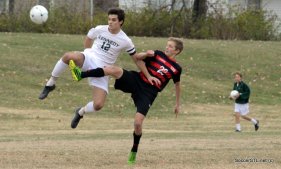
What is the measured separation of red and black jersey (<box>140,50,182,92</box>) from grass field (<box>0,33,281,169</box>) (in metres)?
1.27

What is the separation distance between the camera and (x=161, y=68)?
1203cm

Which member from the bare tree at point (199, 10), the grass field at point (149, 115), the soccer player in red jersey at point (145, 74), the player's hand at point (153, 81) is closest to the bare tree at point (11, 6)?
the grass field at point (149, 115)

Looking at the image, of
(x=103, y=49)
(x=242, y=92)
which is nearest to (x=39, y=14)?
(x=242, y=92)

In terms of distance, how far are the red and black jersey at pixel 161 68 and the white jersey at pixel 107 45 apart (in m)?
0.49

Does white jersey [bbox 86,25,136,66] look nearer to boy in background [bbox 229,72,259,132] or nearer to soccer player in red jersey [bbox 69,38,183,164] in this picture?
soccer player in red jersey [bbox 69,38,183,164]

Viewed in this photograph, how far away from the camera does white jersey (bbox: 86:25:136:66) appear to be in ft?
40.7

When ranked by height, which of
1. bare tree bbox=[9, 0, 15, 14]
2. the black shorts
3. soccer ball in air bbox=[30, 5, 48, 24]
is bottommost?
bare tree bbox=[9, 0, 15, 14]

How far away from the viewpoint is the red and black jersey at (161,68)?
1202 cm

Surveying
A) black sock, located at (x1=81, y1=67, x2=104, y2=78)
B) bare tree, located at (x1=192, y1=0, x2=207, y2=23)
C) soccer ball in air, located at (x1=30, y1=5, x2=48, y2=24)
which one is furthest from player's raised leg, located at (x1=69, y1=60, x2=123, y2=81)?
bare tree, located at (x1=192, y1=0, x2=207, y2=23)

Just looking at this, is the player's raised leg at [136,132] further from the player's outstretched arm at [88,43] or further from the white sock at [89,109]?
the player's outstretched arm at [88,43]

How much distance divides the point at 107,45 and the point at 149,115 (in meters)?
14.9

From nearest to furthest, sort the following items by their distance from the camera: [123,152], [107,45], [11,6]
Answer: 1. [107,45]
2. [123,152]
3. [11,6]

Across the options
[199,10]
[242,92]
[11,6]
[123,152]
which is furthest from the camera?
[199,10]

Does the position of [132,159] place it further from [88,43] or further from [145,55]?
[88,43]
